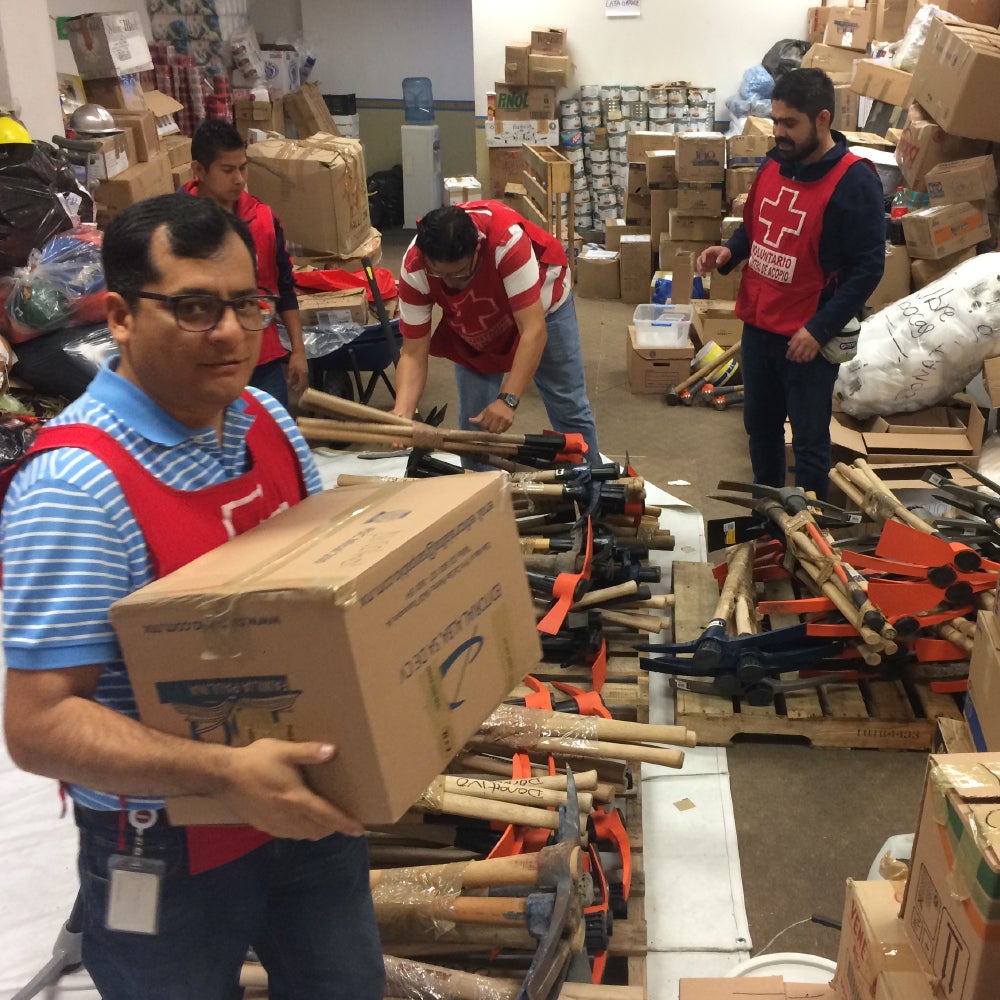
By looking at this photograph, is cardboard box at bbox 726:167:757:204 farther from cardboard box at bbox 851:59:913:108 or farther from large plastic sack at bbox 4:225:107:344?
large plastic sack at bbox 4:225:107:344

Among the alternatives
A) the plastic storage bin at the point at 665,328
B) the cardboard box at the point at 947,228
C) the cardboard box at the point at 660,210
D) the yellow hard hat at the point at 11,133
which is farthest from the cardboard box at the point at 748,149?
the yellow hard hat at the point at 11,133

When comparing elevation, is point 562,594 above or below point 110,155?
below

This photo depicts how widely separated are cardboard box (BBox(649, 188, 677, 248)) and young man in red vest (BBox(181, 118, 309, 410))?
13.5 ft

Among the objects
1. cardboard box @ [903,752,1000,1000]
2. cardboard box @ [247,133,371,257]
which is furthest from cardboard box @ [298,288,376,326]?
cardboard box @ [903,752,1000,1000]

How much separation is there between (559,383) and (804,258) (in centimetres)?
101

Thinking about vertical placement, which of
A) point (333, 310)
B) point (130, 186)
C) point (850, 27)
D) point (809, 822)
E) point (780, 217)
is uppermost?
point (850, 27)

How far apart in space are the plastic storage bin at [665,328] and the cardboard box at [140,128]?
122 inches

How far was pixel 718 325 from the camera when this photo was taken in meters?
6.36

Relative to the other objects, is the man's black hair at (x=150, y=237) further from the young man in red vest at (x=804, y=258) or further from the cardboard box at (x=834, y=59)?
the cardboard box at (x=834, y=59)

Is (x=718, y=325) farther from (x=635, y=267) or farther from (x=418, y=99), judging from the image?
(x=418, y=99)

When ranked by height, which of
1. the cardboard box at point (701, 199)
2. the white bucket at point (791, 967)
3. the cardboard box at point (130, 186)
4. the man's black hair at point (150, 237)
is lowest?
the white bucket at point (791, 967)

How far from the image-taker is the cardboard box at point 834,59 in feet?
26.2

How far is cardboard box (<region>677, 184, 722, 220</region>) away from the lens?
22.8 feet

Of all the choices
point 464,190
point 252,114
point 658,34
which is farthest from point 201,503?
point 658,34
